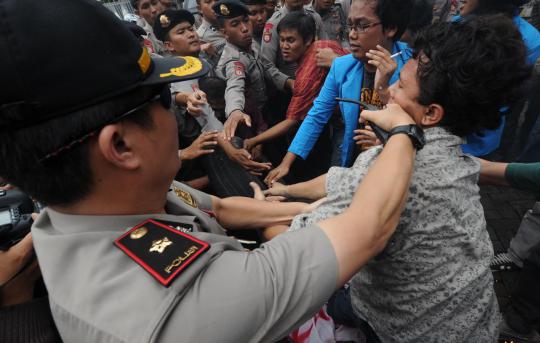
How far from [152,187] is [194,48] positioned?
322 centimetres

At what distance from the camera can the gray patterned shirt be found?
1.23m

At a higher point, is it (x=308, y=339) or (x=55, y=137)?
(x=55, y=137)

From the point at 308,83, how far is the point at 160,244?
9.14ft

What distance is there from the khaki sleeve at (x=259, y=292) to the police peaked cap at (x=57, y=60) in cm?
58

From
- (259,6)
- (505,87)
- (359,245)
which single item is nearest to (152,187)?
(359,245)

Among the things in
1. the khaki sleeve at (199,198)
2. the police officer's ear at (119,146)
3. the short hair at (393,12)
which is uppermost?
the short hair at (393,12)

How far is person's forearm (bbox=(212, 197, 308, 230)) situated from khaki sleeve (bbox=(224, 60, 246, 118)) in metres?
1.52

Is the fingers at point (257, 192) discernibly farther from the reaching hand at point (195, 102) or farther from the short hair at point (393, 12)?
the short hair at point (393, 12)

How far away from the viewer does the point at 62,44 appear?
79 centimetres

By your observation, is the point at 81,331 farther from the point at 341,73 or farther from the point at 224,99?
the point at 224,99

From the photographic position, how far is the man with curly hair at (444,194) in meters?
1.23

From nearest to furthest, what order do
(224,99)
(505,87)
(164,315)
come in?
(164,315) → (505,87) → (224,99)

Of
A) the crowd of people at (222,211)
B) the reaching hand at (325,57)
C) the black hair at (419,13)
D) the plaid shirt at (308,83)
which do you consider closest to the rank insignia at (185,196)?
the crowd of people at (222,211)

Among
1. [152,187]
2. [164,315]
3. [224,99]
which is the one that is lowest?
[224,99]
